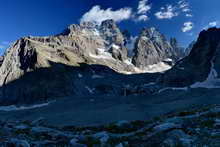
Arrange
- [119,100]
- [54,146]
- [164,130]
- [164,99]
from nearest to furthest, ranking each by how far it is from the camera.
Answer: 1. [54,146]
2. [164,130]
3. [164,99]
4. [119,100]

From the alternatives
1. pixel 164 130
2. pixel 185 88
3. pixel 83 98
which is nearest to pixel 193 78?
pixel 185 88

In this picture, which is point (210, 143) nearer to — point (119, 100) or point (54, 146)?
point (54, 146)

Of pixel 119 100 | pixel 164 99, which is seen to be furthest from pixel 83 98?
pixel 164 99

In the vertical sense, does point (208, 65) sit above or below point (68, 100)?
above

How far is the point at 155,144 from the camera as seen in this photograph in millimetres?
17078

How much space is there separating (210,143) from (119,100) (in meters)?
153

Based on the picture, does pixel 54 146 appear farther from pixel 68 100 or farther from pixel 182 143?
pixel 68 100

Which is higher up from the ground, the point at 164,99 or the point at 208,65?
the point at 208,65

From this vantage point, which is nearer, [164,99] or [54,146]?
[54,146]

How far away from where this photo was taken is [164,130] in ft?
71.6

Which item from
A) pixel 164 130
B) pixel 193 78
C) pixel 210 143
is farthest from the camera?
pixel 193 78

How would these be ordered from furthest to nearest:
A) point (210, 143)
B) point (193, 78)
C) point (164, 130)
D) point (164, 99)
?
1. point (193, 78)
2. point (164, 99)
3. point (164, 130)
4. point (210, 143)

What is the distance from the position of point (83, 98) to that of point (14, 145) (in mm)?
178841

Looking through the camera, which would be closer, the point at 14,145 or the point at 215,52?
the point at 14,145
